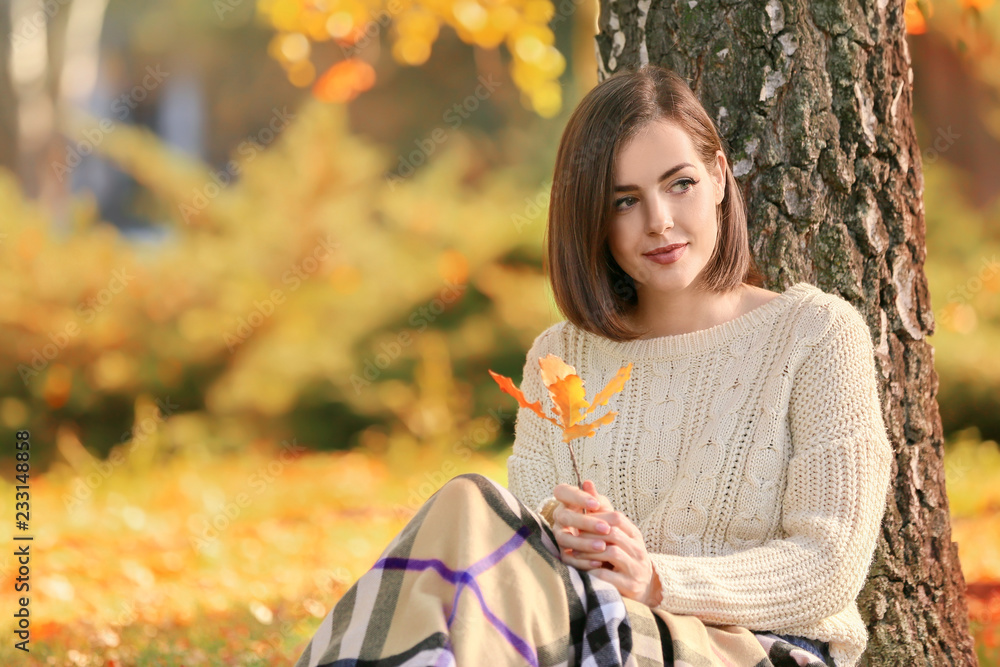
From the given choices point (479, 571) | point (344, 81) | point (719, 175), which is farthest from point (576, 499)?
point (344, 81)

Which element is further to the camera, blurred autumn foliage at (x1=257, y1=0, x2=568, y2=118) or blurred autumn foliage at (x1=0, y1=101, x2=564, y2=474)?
blurred autumn foliage at (x1=0, y1=101, x2=564, y2=474)

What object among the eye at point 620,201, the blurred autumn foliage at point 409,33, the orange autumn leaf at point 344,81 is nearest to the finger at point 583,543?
the eye at point 620,201

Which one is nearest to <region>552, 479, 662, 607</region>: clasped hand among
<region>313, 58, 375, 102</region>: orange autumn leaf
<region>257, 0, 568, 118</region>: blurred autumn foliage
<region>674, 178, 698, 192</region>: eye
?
<region>674, 178, 698, 192</region>: eye

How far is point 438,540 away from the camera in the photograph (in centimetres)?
136

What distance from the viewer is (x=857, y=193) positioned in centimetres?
203

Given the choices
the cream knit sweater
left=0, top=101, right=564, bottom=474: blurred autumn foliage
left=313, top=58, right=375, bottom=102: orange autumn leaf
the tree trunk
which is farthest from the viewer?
left=313, top=58, right=375, bottom=102: orange autumn leaf

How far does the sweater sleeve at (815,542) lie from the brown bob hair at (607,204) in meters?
0.35

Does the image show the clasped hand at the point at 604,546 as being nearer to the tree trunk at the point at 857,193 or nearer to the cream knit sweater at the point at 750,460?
the cream knit sweater at the point at 750,460

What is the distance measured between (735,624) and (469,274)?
3.54 m

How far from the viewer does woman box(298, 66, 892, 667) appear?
1.32 m

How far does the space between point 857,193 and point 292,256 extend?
3.40 m

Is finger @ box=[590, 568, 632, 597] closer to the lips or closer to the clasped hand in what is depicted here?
the clasped hand

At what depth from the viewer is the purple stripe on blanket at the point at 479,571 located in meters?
1.28

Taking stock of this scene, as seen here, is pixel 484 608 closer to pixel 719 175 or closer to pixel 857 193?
pixel 719 175
